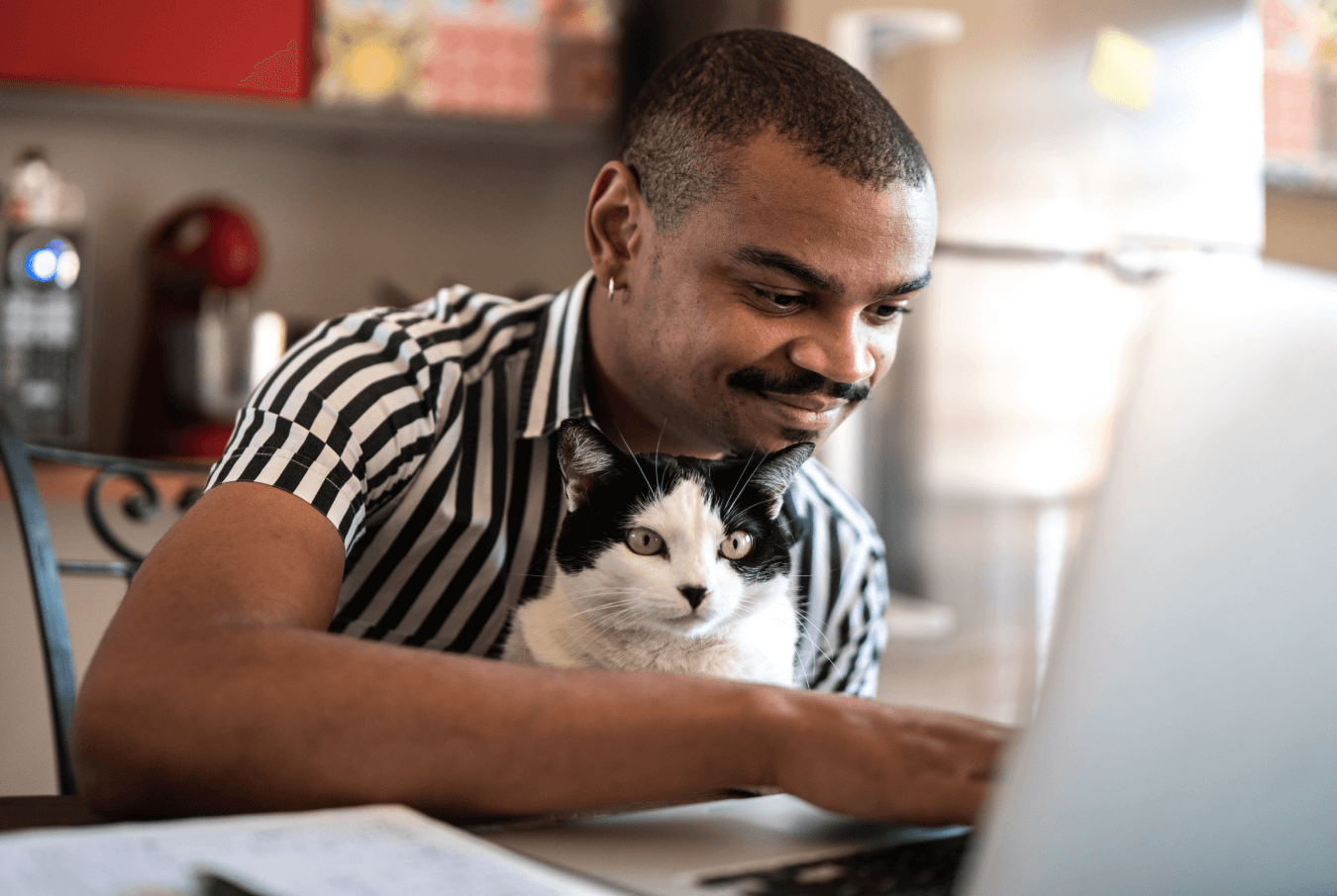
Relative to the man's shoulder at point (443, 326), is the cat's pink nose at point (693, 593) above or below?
below

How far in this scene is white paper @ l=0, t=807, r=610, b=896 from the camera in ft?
1.21

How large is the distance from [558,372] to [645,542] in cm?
20

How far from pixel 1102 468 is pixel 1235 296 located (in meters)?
0.07

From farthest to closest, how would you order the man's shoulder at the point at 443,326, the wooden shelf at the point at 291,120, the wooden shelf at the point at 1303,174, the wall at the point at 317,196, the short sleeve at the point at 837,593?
the wooden shelf at the point at 1303,174 < the wall at the point at 317,196 < the wooden shelf at the point at 291,120 < the short sleeve at the point at 837,593 < the man's shoulder at the point at 443,326

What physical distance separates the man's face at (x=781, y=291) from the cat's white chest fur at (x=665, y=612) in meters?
0.10

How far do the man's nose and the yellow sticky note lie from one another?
1.75 meters

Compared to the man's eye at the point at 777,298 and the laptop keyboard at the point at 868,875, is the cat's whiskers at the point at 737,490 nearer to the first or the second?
the man's eye at the point at 777,298

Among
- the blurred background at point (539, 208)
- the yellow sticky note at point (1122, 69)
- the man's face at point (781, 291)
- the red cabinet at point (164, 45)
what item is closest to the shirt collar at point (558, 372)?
the man's face at point (781, 291)

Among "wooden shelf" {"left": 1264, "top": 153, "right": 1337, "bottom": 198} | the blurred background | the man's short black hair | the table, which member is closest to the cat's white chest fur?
the man's short black hair

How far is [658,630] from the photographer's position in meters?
0.93

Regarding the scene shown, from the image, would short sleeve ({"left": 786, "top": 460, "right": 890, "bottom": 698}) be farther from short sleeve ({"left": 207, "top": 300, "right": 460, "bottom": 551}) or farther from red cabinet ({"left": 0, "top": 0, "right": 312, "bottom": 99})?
red cabinet ({"left": 0, "top": 0, "right": 312, "bottom": 99})

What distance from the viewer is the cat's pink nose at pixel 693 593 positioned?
34.4 inches

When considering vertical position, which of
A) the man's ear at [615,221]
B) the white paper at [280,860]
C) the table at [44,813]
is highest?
the man's ear at [615,221]

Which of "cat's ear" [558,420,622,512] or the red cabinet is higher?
the red cabinet
